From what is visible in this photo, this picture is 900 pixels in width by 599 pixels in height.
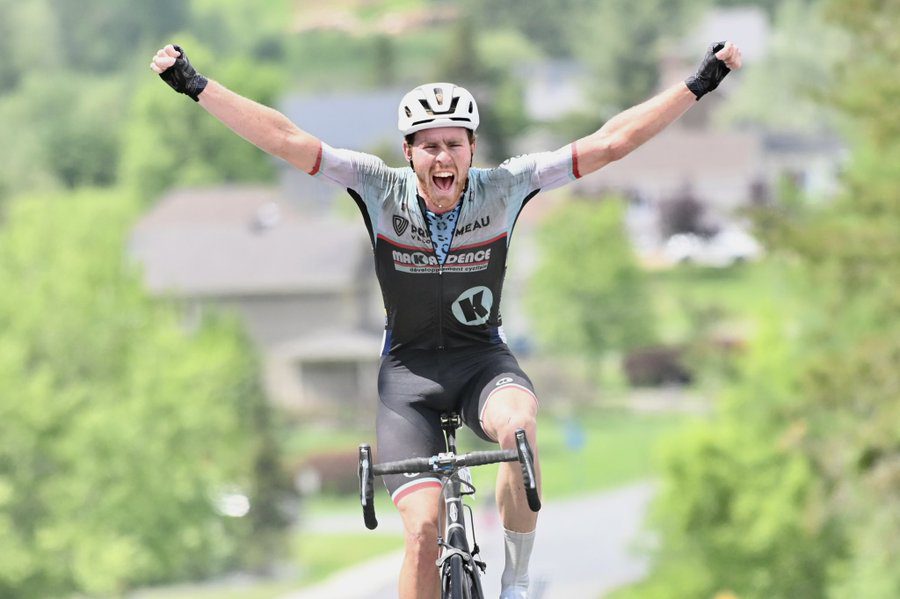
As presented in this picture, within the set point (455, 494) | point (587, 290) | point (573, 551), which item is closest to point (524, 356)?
point (587, 290)

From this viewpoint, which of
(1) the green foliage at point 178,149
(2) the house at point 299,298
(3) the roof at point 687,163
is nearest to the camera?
(2) the house at point 299,298

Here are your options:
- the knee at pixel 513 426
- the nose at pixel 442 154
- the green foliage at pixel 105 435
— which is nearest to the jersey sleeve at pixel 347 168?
the nose at pixel 442 154

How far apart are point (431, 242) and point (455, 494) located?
1.26 meters

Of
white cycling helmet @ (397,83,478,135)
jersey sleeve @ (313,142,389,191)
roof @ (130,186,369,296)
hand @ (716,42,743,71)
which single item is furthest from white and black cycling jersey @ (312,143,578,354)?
roof @ (130,186,369,296)

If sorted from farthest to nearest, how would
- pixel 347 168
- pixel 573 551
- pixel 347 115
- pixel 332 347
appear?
pixel 347 115 → pixel 332 347 → pixel 573 551 → pixel 347 168

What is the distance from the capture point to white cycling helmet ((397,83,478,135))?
9680 millimetres

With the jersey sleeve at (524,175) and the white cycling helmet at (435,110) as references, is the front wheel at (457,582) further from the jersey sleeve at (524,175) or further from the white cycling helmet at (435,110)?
the white cycling helmet at (435,110)

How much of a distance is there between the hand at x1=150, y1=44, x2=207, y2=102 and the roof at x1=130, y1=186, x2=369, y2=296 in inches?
3945

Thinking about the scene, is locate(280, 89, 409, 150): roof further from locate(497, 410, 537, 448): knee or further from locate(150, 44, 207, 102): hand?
locate(497, 410, 537, 448): knee

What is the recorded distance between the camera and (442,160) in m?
9.72

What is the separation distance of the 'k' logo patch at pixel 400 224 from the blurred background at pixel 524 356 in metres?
1.98

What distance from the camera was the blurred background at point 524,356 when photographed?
37938 millimetres

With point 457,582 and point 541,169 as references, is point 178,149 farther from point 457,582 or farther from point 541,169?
point 457,582

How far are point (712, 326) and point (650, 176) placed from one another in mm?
47393
